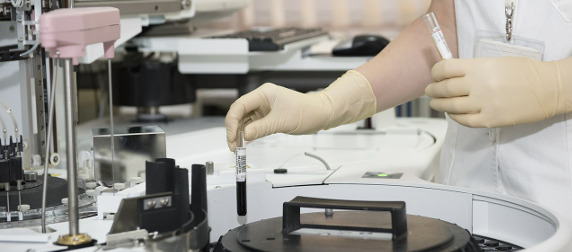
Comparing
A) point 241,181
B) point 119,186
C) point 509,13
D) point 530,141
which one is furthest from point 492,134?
point 119,186

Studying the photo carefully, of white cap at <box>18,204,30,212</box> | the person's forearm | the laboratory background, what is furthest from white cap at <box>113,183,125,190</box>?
the person's forearm

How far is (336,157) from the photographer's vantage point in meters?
1.48

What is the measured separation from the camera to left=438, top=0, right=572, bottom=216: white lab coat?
1056 millimetres

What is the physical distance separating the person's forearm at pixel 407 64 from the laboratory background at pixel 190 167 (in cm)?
13

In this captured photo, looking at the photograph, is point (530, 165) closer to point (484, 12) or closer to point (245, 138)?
point (484, 12)

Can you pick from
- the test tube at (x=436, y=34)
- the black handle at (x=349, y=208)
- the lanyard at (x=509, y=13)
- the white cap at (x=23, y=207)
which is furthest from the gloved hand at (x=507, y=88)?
the white cap at (x=23, y=207)

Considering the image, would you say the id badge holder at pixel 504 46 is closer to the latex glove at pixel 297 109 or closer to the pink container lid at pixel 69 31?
the latex glove at pixel 297 109

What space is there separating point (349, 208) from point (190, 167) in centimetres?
42

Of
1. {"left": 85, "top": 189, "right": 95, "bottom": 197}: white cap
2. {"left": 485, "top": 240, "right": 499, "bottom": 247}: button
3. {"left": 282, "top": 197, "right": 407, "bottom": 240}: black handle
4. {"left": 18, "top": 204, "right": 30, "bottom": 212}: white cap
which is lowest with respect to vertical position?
{"left": 485, "top": 240, "right": 499, "bottom": 247}: button

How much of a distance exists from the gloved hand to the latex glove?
0.67ft

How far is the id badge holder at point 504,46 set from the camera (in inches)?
42.1

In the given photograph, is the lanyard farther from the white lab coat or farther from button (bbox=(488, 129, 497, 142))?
button (bbox=(488, 129, 497, 142))

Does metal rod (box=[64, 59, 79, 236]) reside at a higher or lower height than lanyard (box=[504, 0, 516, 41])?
lower

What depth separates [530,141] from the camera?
108 centimetres
